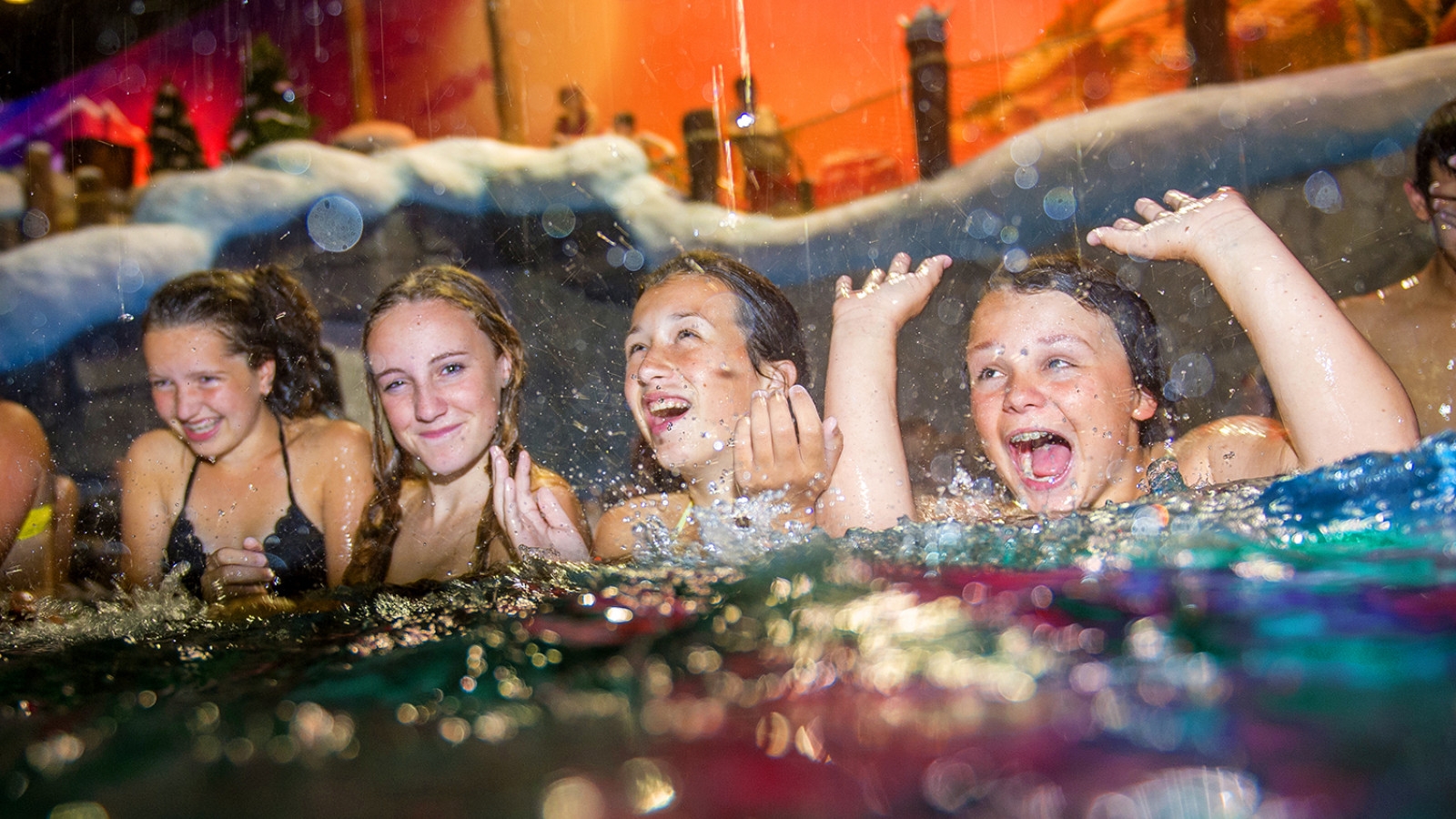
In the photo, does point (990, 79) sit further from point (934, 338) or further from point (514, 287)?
point (514, 287)

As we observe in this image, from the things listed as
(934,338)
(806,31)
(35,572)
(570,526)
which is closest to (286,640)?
(570,526)

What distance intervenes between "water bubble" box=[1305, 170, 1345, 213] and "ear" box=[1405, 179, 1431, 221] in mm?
146

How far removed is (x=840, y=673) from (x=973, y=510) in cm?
121

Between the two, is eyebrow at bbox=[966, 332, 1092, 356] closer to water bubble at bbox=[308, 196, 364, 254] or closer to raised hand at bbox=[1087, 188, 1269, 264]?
raised hand at bbox=[1087, 188, 1269, 264]

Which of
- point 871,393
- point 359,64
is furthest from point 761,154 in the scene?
point 359,64

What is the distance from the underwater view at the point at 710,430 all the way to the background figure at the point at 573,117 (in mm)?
14

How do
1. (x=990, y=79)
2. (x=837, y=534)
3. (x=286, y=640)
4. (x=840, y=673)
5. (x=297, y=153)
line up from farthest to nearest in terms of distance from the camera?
(x=297, y=153)
(x=990, y=79)
(x=837, y=534)
(x=286, y=640)
(x=840, y=673)

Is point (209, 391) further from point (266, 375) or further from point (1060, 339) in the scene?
point (1060, 339)

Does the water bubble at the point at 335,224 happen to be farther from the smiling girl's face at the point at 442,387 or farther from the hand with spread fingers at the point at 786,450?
the hand with spread fingers at the point at 786,450

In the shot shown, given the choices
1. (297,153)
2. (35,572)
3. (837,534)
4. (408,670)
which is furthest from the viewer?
(297,153)

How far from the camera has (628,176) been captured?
255 centimetres

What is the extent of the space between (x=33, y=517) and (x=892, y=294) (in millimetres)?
2512

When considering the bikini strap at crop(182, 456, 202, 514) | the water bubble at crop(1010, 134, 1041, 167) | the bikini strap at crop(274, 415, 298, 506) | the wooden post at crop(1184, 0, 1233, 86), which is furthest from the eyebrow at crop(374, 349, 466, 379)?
the wooden post at crop(1184, 0, 1233, 86)

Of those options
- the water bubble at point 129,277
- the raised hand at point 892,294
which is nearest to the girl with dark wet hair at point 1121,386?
the raised hand at point 892,294
